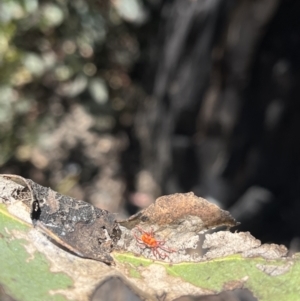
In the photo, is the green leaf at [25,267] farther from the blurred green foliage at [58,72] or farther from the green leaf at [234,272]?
the blurred green foliage at [58,72]

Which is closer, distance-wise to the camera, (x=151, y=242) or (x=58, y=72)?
(x=151, y=242)

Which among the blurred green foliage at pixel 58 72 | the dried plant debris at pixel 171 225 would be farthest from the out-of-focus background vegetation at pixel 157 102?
the dried plant debris at pixel 171 225

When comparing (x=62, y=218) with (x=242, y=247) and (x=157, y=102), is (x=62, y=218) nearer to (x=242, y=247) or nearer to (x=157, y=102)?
(x=242, y=247)

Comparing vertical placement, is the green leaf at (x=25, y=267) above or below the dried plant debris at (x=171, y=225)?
below

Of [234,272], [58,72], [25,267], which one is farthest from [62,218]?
[58,72]

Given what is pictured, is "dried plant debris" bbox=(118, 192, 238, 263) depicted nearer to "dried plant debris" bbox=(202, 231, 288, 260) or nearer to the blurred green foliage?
"dried plant debris" bbox=(202, 231, 288, 260)

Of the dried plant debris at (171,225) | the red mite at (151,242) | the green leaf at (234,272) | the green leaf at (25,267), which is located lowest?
the green leaf at (25,267)

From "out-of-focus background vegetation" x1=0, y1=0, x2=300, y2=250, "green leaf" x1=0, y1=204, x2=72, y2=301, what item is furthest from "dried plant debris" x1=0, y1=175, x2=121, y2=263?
"out-of-focus background vegetation" x1=0, y1=0, x2=300, y2=250
